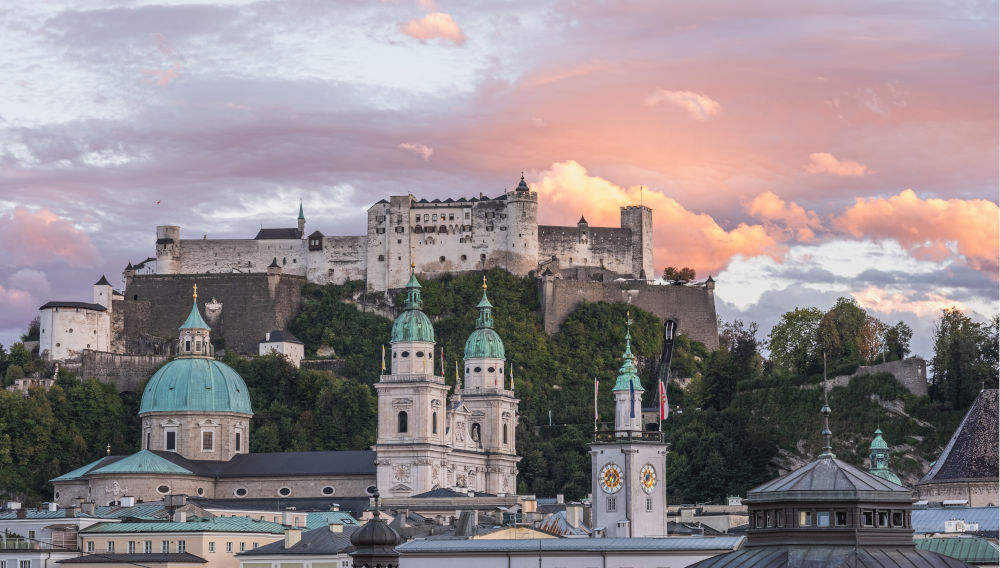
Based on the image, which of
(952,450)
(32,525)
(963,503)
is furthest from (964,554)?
(32,525)

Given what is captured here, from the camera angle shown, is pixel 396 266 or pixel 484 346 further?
pixel 396 266

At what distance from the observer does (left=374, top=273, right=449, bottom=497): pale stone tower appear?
114 metres

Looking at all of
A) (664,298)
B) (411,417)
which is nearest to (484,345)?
(411,417)

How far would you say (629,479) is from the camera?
78.0 metres

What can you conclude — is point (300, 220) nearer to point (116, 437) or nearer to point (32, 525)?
point (116, 437)

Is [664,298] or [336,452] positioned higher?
[664,298]

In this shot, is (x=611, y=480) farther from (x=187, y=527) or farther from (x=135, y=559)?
(x=187, y=527)

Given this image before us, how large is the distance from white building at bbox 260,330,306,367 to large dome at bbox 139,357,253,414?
21.8 metres

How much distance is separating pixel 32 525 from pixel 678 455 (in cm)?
3660

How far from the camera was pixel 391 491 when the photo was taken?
113 m

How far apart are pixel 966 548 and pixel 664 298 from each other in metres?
91.5

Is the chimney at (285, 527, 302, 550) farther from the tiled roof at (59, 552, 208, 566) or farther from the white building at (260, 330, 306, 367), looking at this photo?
the white building at (260, 330, 306, 367)

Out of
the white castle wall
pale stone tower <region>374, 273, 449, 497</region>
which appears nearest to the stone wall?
the white castle wall

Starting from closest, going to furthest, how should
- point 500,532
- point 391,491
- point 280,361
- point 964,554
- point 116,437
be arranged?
point 964,554
point 500,532
point 391,491
point 116,437
point 280,361
